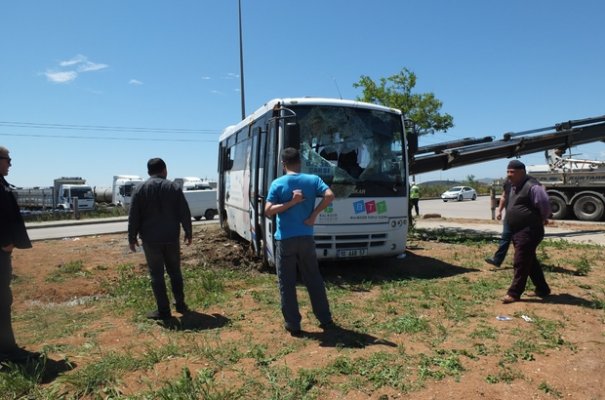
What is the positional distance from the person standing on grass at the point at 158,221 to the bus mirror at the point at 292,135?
1926 millimetres

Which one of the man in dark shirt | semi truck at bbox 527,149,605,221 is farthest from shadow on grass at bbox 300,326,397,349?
semi truck at bbox 527,149,605,221

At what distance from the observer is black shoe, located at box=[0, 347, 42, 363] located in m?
4.14

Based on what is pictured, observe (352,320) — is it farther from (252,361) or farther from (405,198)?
(405,198)

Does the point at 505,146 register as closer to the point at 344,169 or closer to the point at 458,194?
the point at 344,169

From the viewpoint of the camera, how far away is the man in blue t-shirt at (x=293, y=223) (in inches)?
176

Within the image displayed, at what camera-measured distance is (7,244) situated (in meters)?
4.07

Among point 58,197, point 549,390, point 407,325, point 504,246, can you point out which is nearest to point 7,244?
point 407,325

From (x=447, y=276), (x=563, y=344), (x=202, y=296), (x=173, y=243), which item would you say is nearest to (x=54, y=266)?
(x=202, y=296)

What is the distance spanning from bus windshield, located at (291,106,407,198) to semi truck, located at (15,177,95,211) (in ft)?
90.1

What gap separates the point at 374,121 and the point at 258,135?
1.99 metres

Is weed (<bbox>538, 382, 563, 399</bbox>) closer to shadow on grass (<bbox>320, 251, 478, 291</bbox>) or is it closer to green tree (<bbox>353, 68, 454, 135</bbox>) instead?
shadow on grass (<bbox>320, 251, 478, 291</bbox>)

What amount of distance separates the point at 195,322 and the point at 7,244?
2.08 meters

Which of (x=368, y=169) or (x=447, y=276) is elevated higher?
(x=368, y=169)

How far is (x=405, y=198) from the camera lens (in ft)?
25.0
